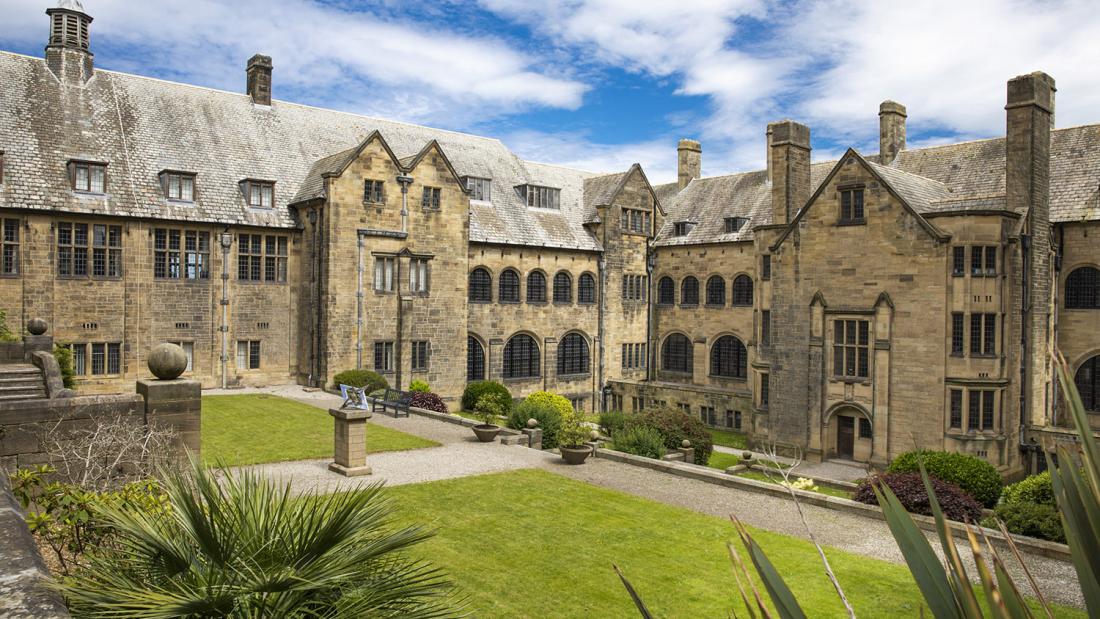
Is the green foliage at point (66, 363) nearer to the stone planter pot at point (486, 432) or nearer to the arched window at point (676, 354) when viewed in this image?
the stone planter pot at point (486, 432)

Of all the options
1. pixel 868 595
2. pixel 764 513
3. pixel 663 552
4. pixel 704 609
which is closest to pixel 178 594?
pixel 704 609

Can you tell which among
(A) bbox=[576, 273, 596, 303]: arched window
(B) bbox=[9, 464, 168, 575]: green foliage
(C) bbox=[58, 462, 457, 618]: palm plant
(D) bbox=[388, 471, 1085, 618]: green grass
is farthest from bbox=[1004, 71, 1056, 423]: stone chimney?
(B) bbox=[9, 464, 168, 575]: green foliage

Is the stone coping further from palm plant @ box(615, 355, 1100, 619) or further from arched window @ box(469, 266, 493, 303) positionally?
arched window @ box(469, 266, 493, 303)

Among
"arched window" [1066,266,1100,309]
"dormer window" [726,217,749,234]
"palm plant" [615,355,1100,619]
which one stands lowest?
"palm plant" [615,355,1100,619]

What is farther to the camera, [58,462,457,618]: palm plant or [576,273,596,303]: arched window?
[576,273,596,303]: arched window

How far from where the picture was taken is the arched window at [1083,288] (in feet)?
105

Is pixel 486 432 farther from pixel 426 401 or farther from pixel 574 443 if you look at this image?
pixel 426 401

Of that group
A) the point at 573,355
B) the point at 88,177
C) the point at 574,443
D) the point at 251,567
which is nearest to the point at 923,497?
the point at 574,443

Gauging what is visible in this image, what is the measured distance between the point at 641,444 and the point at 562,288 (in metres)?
21.6

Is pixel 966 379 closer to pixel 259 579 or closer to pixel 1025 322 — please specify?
pixel 1025 322

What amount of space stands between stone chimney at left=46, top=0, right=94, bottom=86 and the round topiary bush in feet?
117

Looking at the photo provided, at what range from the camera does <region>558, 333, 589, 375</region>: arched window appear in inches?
1746

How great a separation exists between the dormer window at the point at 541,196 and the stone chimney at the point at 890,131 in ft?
59.3

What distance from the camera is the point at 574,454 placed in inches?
826
